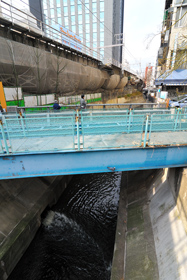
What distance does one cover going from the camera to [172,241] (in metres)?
4.79

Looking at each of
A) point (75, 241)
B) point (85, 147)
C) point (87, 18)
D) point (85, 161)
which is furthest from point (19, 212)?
point (87, 18)

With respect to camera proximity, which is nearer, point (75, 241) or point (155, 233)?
point (155, 233)

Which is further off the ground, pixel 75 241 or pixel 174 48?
pixel 174 48

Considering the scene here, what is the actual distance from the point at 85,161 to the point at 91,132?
3.30 feet

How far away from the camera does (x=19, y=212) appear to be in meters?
6.32

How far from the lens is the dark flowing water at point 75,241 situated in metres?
5.52

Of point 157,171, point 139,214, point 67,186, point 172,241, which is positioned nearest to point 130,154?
point 172,241

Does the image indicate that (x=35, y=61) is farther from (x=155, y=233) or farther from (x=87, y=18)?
(x=87, y=18)

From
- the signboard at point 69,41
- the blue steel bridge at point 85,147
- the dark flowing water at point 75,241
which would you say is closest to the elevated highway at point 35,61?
the signboard at point 69,41

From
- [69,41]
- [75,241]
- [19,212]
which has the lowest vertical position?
[75,241]

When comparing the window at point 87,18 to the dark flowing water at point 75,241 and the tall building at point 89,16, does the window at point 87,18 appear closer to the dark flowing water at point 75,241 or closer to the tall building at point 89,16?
the tall building at point 89,16

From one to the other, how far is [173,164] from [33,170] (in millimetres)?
4549

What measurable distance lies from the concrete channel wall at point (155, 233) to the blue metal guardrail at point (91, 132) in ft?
5.10

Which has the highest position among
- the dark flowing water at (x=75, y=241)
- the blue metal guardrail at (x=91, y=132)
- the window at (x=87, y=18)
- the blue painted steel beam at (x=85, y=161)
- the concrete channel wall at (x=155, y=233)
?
the window at (x=87, y=18)
